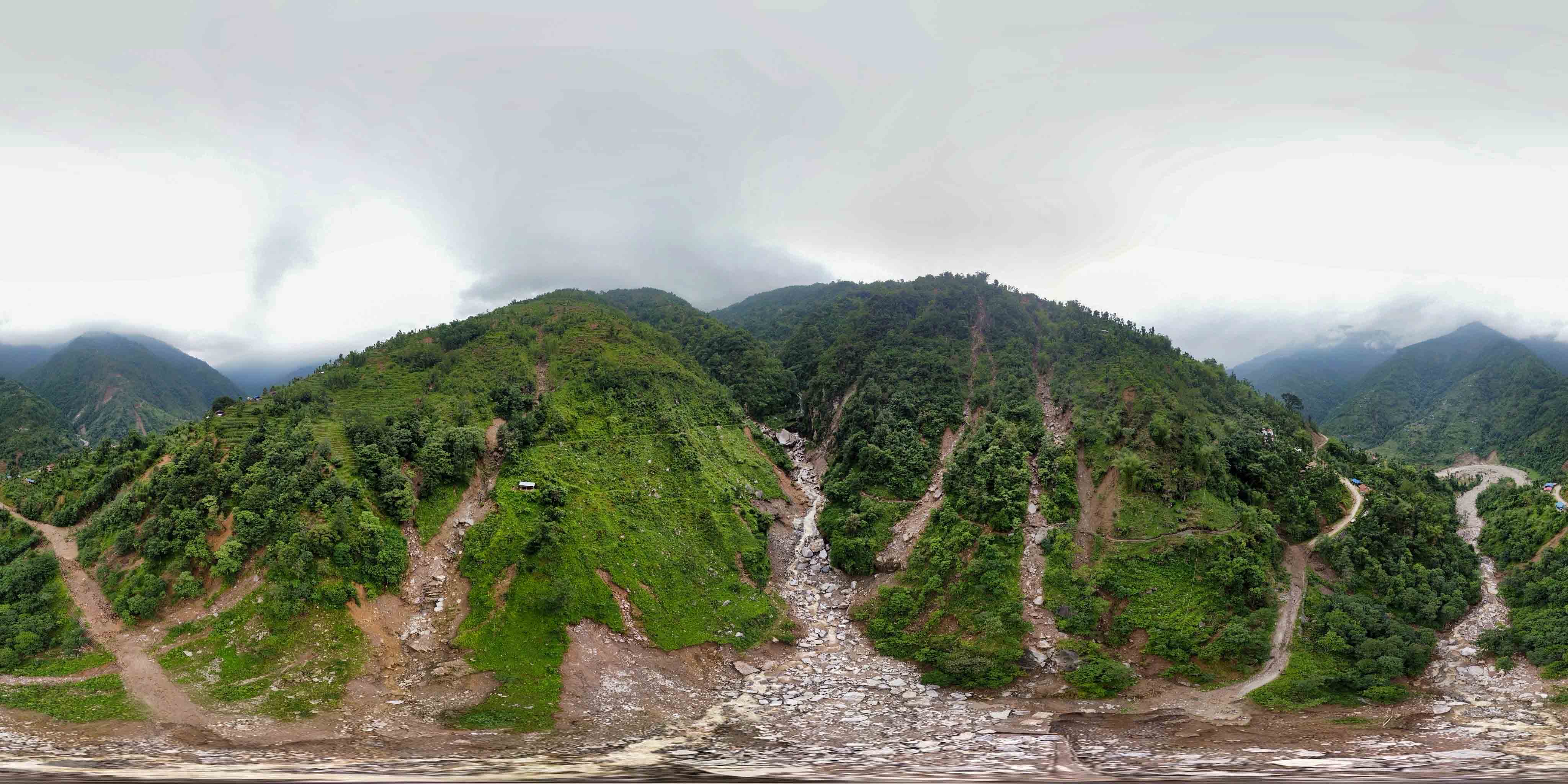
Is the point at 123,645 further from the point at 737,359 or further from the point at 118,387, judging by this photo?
the point at 118,387

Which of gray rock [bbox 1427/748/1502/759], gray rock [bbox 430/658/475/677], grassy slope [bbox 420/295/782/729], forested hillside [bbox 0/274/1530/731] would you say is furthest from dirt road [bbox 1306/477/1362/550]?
gray rock [bbox 430/658/475/677]

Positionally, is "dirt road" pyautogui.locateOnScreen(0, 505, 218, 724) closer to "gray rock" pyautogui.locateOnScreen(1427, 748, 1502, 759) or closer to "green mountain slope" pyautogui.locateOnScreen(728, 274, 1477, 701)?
"green mountain slope" pyautogui.locateOnScreen(728, 274, 1477, 701)

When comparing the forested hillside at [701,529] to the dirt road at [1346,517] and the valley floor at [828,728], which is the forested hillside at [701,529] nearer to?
the dirt road at [1346,517]

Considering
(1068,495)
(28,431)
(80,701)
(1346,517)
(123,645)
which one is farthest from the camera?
(28,431)

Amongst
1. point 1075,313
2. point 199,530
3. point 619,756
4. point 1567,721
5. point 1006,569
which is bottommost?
point 1567,721

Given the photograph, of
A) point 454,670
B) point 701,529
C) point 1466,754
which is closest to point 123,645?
point 454,670

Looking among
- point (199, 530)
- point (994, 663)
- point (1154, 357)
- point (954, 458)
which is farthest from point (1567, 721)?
point (199, 530)

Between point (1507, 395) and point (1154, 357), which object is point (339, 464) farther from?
point (1507, 395)
